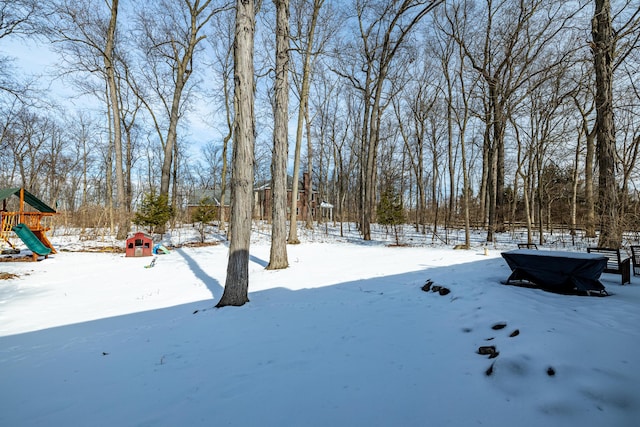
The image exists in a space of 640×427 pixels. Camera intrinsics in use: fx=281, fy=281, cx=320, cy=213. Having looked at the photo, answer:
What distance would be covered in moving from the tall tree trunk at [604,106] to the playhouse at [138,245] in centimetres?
1588

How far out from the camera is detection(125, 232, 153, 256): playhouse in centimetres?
1130

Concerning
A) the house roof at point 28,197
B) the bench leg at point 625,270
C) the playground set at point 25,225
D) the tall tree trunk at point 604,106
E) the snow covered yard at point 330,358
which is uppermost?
the tall tree trunk at point 604,106

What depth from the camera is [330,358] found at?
10.4ft

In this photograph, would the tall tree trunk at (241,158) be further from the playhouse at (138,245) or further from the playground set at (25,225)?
the playground set at (25,225)

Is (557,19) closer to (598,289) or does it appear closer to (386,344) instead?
(598,289)

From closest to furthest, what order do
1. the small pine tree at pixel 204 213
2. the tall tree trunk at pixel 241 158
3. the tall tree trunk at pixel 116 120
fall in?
the tall tree trunk at pixel 241 158 → the tall tree trunk at pixel 116 120 → the small pine tree at pixel 204 213

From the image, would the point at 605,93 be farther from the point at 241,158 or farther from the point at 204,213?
the point at 204,213

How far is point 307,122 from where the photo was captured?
70.2ft

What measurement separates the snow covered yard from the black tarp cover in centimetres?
50

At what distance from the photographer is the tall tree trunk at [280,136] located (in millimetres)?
8000

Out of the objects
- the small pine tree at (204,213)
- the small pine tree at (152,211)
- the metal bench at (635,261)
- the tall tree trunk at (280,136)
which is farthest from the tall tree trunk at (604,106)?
Answer: the small pine tree at (152,211)

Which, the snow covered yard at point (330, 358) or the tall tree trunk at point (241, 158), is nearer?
the snow covered yard at point (330, 358)

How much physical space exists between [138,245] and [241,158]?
8.99 m

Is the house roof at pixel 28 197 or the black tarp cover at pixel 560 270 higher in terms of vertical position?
the house roof at pixel 28 197
